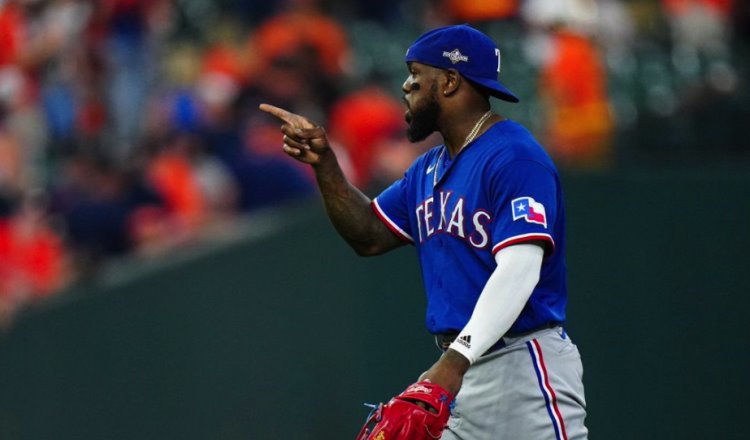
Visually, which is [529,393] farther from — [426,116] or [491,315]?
[426,116]

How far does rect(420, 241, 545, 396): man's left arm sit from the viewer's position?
13.3ft

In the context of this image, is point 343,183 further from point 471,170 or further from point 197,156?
point 197,156

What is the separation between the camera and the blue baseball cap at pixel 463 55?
173 inches

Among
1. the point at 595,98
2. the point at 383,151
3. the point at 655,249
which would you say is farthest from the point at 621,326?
the point at 383,151

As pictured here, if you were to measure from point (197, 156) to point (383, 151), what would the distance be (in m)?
1.43

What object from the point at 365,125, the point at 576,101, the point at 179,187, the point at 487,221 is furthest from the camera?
the point at 179,187

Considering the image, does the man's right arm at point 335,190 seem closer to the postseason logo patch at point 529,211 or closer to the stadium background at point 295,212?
the postseason logo patch at point 529,211

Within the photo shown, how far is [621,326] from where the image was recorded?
261 inches

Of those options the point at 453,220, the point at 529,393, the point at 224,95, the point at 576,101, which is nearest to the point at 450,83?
the point at 453,220

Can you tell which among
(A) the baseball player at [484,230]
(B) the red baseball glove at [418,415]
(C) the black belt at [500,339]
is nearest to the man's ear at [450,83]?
(A) the baseball player at [484,230]

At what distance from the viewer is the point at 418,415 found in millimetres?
3988

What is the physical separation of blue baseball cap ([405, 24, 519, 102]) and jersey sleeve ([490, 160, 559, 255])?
1.01ft

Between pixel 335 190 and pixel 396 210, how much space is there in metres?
0.22

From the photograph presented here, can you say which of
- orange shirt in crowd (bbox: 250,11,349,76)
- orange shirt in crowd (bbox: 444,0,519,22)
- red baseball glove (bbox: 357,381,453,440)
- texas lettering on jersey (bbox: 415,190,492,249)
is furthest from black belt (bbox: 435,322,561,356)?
orange shirt in crowd (bbox: 250,11,349,76)
